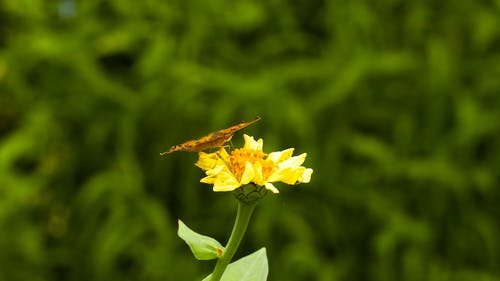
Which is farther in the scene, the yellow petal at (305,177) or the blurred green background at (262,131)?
the blurred green background at (262,131)

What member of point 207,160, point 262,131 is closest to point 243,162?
point 207,160

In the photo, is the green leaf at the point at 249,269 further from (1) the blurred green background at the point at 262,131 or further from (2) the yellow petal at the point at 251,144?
(1) the blurred green background at the point at 262,131

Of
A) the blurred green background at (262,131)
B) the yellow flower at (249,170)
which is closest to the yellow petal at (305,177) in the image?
the yellow flower at (249,170)

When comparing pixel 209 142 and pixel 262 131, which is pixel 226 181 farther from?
pixel 262 131

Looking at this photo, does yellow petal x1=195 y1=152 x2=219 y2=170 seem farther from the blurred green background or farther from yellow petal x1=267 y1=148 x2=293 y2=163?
the blurred green background

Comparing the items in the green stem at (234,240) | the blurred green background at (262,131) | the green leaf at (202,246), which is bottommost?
the blurred green background at (262,131)

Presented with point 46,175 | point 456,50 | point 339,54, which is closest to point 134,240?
point 46,175
